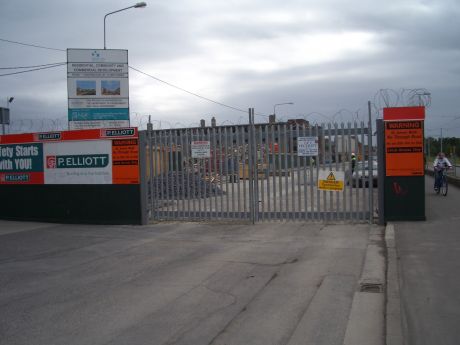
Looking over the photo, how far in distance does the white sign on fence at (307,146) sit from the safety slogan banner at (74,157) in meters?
4.39

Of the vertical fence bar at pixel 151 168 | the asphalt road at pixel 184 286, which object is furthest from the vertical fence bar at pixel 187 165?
the asphalt road at pixel 184 286

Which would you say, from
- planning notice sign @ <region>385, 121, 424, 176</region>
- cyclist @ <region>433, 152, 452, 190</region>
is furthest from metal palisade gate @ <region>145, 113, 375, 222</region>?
cyclist @ <region>433, 152, 452, 190</region>

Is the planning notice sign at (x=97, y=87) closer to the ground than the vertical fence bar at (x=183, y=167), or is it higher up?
higher up

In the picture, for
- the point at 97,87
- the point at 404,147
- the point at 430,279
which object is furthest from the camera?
the point at 97,87

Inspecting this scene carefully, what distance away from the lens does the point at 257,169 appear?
513 inches

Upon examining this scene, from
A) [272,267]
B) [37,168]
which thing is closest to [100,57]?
[37,168]

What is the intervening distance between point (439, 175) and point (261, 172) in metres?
8.85

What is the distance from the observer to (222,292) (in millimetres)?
6859

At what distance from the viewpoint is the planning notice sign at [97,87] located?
19.8 m

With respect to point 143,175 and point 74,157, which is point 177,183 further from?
point 74,157

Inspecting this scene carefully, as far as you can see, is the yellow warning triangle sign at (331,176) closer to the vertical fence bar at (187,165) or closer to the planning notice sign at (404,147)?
the planning notice sign at (404,147)

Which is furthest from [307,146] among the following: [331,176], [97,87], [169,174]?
[97,87]

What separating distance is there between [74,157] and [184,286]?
8.53 meters

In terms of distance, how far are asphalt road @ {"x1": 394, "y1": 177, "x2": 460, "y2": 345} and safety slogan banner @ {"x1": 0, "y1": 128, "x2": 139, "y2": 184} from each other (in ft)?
23.8
